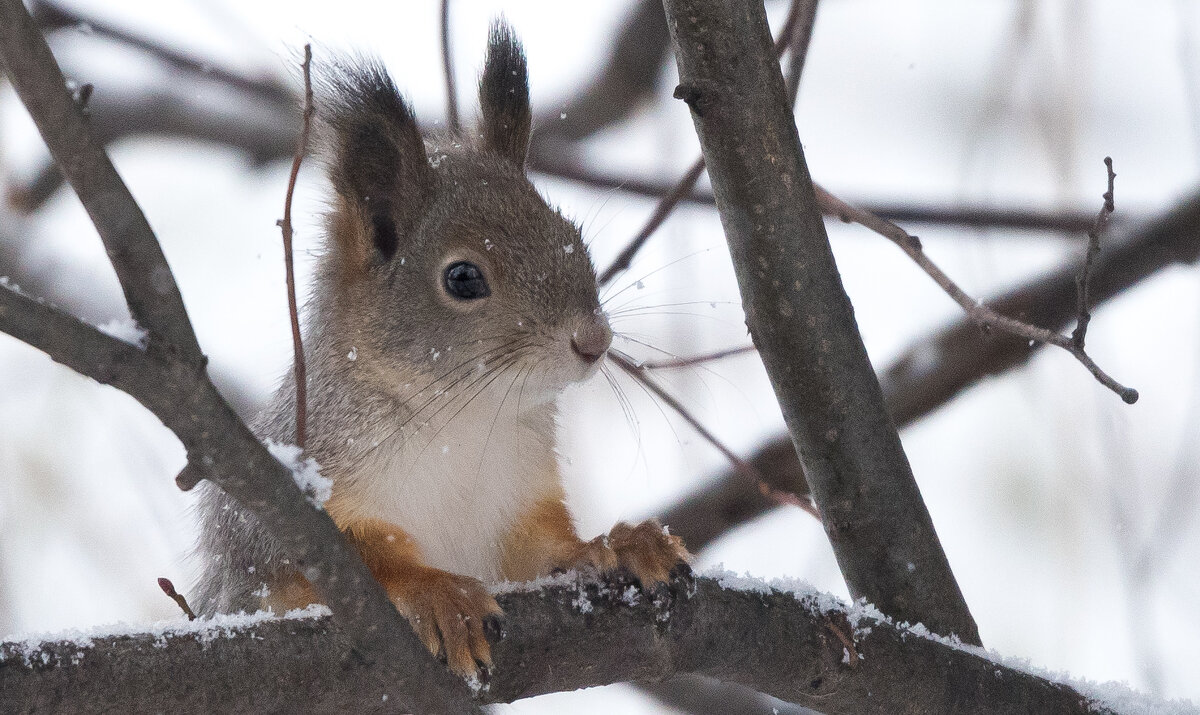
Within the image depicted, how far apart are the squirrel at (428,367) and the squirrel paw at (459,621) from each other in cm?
11

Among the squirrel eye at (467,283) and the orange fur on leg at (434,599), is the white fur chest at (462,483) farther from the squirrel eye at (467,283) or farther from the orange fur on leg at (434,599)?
the squirrel eye at (467,283)

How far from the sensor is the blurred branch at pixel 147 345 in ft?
2.98

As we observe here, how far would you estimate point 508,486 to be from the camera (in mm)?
2037

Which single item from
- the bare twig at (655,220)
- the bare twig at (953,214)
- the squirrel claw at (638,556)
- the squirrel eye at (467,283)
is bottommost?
the squirrel claw at (638,556)

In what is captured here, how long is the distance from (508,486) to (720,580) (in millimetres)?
563

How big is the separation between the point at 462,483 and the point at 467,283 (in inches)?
13.0

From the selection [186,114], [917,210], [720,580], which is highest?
[186,114]

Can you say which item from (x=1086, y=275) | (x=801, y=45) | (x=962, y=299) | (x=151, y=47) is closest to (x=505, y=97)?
(x=801, y=45)

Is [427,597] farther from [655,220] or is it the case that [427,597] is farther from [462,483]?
[655,220]

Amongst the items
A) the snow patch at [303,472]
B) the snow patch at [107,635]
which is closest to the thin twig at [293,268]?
the snow patch at [303,472]

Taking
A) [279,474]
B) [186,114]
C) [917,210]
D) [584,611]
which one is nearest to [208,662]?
[279,474]

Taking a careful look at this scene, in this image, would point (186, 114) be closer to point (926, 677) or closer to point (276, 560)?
point (276, 560)

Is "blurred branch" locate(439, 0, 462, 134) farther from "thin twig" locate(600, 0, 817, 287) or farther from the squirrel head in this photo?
"thin twig" locate(600, 0, 817, 287)

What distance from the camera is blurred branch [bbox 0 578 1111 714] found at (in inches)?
47.7
